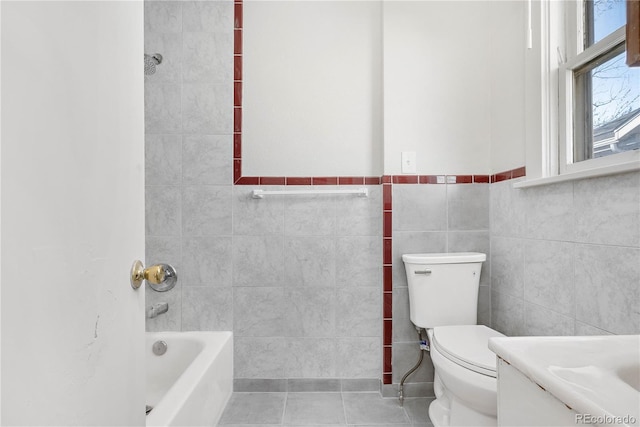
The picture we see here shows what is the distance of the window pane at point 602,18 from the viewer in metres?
1.32

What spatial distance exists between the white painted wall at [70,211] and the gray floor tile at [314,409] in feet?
4.12

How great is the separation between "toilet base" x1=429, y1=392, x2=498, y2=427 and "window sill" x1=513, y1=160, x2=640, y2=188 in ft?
3.14

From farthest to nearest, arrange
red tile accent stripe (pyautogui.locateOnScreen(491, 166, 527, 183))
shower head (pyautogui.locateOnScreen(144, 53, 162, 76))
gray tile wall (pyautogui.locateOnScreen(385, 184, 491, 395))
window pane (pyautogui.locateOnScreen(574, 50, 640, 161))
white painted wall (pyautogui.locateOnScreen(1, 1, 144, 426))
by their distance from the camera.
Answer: gray tile wall (pyautogui.locateOnScreen(385, 184, 491, 395)) → shower head (pyautogui.locateOnScreen(144, 53, 162, 76)) → red tile accent stripe (pyautogui.locateOnScreen(491, 166, 527, 183)) → window pane (pyautogui.locateOnScreen(574, 50, 640, 161)) → white painted wall (pyautogui.locateOnScreen(1, 1, 144, 426))

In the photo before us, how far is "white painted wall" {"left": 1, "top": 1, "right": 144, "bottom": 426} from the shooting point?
1.32 feet

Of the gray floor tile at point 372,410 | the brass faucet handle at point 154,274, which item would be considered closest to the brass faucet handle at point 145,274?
the brass faucet handle at point 154,274

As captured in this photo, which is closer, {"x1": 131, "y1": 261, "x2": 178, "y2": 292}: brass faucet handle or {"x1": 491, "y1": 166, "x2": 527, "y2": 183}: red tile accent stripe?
{"x1": 131, "y1": 261, "x2": 178, "y2": 292}: brass faucet handle

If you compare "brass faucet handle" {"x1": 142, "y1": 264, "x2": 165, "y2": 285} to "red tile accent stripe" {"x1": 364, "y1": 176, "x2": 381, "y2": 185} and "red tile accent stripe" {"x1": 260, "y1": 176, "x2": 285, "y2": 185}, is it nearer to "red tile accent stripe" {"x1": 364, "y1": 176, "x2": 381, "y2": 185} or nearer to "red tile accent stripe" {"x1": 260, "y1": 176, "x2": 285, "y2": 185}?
"red tile accent stripe" {"x1": 260, "y1": 176, "x2": 285, "y2": 185}

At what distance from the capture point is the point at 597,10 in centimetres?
144

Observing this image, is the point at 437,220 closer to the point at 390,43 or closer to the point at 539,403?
the point at 390,43

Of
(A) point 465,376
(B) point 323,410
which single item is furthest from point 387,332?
(A) point 465,376

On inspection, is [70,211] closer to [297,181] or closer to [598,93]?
[297,181]

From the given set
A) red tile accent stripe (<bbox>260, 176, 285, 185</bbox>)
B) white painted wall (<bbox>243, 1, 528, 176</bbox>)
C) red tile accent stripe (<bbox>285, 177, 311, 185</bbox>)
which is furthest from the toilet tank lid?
red tile accent stripe (<bbox>260, 176, 285, 185</bbox>)

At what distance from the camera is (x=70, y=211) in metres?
0.51

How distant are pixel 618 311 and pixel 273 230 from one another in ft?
5.07
